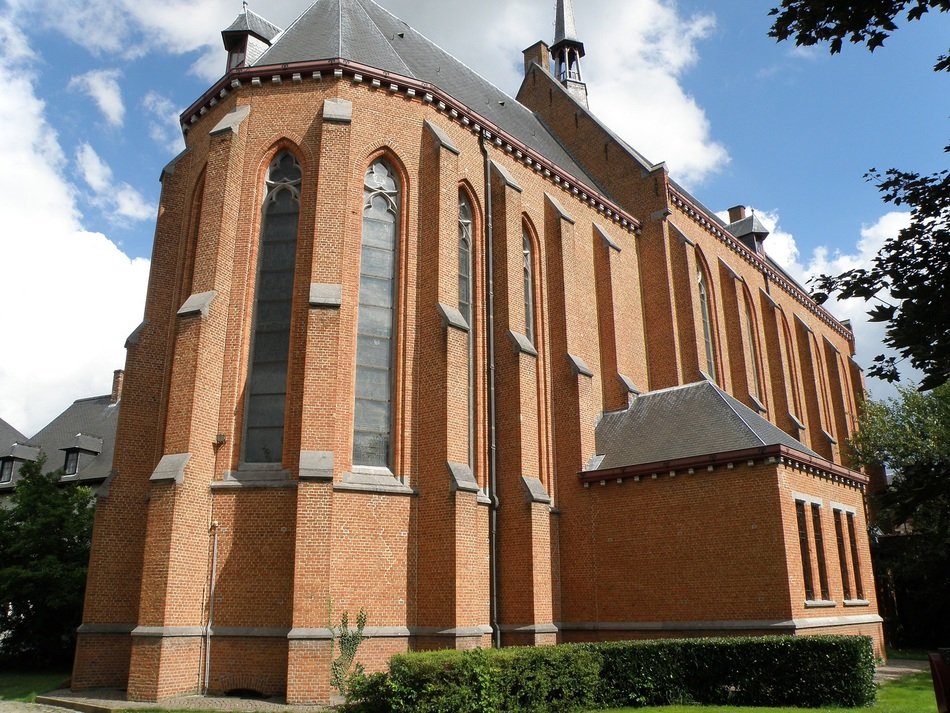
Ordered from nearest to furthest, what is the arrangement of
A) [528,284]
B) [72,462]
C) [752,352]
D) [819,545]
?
[819,545], [528,284], [752,352], [72,462]

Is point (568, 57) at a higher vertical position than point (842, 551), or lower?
higher

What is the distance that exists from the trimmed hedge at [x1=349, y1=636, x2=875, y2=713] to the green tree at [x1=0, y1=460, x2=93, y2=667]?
12817mm

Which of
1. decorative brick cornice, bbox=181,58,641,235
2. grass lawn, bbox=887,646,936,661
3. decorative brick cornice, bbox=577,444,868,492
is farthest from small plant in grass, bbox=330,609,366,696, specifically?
grass lawn, bbox=887,646,936,661

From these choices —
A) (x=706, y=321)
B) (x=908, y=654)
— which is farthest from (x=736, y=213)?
(x=908, y=654)

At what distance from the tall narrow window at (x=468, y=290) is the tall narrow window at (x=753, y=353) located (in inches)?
564

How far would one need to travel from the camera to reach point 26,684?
57.7 feet

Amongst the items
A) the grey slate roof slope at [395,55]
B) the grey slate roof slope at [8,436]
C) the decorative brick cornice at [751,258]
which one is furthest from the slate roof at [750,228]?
the grey slate roof slope at [8,436]

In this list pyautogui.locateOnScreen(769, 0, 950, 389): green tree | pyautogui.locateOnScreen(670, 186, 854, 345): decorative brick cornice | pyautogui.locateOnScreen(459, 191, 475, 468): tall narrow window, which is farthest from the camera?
pyautogui.locateOnScreen(670, 186, 854, 345): decorative brick cornice

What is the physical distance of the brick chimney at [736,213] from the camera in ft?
135

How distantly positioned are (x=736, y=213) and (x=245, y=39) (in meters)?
29.3

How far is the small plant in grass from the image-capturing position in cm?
1332

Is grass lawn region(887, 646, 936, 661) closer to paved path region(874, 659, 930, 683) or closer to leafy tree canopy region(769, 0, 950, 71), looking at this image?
paved path region(874, 659, 930, 683)

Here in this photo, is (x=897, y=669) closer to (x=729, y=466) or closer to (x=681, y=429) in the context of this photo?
(x=729, y=466)

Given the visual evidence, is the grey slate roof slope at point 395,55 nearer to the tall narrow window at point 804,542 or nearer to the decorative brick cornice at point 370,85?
the decorative brick cornice at point 370,85
